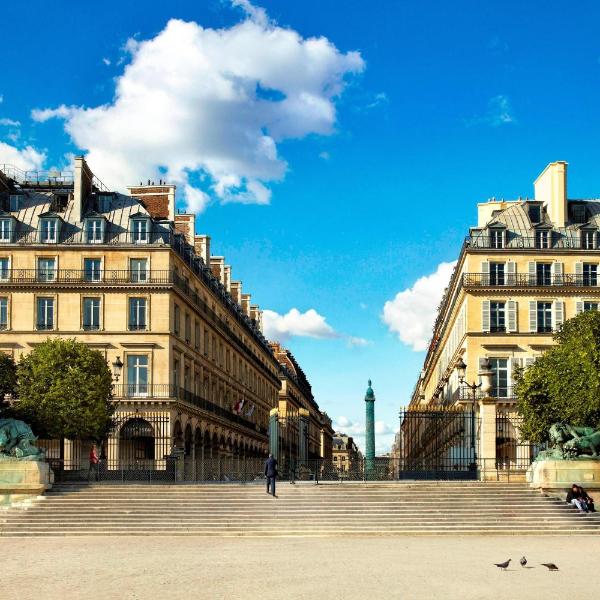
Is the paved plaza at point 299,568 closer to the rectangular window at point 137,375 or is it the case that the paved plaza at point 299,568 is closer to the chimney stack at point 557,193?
the rectangular window at point 137,375

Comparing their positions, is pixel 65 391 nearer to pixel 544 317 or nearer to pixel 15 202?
pixel 15 202

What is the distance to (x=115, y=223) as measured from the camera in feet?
191

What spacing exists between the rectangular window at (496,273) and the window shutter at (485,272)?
0.27 m

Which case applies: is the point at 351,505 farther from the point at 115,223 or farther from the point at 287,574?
the point at 115,223

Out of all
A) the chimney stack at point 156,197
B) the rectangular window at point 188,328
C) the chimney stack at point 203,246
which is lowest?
the rectangular window at point 188,328

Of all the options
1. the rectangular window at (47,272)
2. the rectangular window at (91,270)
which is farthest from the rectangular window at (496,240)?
the rectangular window at (47,272)

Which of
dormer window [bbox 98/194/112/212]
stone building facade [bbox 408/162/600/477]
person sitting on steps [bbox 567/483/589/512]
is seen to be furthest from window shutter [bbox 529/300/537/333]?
person sitting on steps [bbox 567/483/589/512]

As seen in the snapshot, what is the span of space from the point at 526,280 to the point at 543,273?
1.18 m

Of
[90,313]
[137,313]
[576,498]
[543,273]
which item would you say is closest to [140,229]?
[137,313]

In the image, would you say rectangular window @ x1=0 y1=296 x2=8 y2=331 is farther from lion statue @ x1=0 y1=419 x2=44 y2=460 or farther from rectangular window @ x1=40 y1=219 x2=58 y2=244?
lion statue @ x1=0 y1=419 x2=44 y2=460

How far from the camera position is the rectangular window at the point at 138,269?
57.0 m

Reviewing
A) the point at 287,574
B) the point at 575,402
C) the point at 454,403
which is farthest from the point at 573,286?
the point at 287,574

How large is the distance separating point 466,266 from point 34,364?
27.3m

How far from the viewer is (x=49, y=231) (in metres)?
56.9
